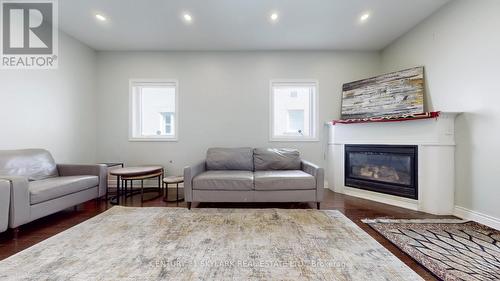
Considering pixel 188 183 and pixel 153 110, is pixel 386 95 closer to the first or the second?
pixel 188 183

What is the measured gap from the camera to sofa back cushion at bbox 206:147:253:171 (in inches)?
141

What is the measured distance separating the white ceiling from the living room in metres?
0.03

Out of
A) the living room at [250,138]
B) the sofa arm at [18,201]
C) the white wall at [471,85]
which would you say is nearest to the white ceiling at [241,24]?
the living room at [250,138]

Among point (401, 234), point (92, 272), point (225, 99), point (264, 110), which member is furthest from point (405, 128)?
point (92, 272)

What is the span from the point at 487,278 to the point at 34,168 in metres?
4.70

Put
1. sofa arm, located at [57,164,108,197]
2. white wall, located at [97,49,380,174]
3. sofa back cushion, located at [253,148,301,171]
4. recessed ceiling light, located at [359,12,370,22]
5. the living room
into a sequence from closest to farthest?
the living room → recessed ceiling light, located at [359,12,370,22] → sofa arm, located at [57,164,108,197] → sofa back cushion, located at [253,148,301,171] → white wall, located at [97,49,380,174]

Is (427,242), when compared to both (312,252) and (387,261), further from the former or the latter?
(312,252)

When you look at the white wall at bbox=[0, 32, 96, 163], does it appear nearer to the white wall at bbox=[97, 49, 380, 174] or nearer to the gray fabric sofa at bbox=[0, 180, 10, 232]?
the white wall at bbox=[97, 49, 380, 174]

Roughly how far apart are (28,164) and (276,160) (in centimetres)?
340

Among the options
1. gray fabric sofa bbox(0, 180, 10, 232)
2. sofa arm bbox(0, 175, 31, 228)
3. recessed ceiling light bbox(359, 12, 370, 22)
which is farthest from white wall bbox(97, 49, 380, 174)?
gray fabric sofa bbox(0, 180, 10, 232)

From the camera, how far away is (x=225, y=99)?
165 inches

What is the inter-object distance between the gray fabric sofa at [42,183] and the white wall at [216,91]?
3.62 feet

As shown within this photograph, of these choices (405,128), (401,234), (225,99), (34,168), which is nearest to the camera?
(401,234)

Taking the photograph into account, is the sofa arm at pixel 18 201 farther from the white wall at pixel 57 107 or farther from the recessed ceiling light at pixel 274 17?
the recessed ceiling light at pixel 274 17
